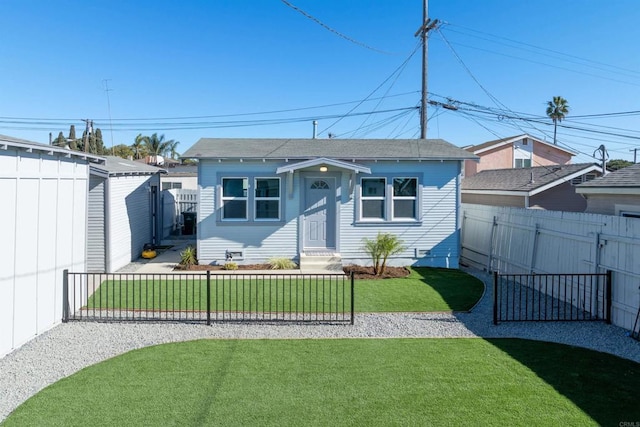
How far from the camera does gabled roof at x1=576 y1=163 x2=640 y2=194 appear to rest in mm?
10359

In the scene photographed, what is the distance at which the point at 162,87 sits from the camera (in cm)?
2941

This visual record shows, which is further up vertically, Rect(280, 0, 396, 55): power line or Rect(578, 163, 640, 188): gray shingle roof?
Rect(280, 0, 396, 55): power line

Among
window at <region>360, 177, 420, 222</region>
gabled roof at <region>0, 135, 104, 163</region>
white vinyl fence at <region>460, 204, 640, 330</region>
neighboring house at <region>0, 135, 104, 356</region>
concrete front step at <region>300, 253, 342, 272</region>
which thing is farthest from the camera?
window at <region>360, 177, 420, 222</region>

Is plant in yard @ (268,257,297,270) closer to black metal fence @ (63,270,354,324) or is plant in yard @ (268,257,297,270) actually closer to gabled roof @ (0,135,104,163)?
black metal fence @ (63,270,354,324)

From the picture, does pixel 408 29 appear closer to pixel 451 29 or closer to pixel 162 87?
pixel 451 29

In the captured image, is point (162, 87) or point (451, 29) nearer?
point (451, 29)

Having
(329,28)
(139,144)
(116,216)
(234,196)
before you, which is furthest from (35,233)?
(139,144)

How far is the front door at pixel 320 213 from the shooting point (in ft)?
43.7

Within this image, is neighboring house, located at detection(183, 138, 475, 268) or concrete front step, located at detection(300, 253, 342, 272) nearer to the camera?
concrete front step, located at detection(300, 253, 342, 272)

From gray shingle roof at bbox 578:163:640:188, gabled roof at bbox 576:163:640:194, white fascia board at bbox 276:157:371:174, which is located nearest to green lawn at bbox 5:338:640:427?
gabled roof at bbox 576:163:640:194

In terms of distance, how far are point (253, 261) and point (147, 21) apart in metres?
14.1

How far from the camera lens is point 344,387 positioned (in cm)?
502

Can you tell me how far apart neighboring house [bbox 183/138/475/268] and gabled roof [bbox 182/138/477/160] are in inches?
1.5

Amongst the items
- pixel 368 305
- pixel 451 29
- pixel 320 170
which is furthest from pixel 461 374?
pixel 451 29
